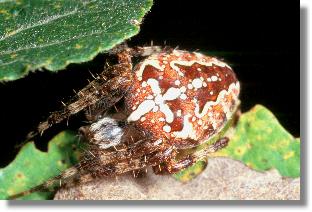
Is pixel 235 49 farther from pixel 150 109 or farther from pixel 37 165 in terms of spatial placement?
pixel 37 165

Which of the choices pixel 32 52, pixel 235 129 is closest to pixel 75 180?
pixel 32 52

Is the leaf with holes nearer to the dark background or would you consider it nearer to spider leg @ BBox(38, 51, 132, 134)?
the dark background

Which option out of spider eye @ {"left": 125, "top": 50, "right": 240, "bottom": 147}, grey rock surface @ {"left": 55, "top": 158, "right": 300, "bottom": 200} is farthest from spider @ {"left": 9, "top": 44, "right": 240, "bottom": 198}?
grey rock surface @ {"left": 55, "top": 158, "right": 300, "bottom": 200}

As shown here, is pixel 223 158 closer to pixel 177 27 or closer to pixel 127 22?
pixel 177 27

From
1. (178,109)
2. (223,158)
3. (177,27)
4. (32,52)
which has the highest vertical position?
(32,52)

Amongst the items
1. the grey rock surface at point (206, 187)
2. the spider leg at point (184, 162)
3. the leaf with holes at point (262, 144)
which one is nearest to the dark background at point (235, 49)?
the leaf with holes at point (262, 144)
